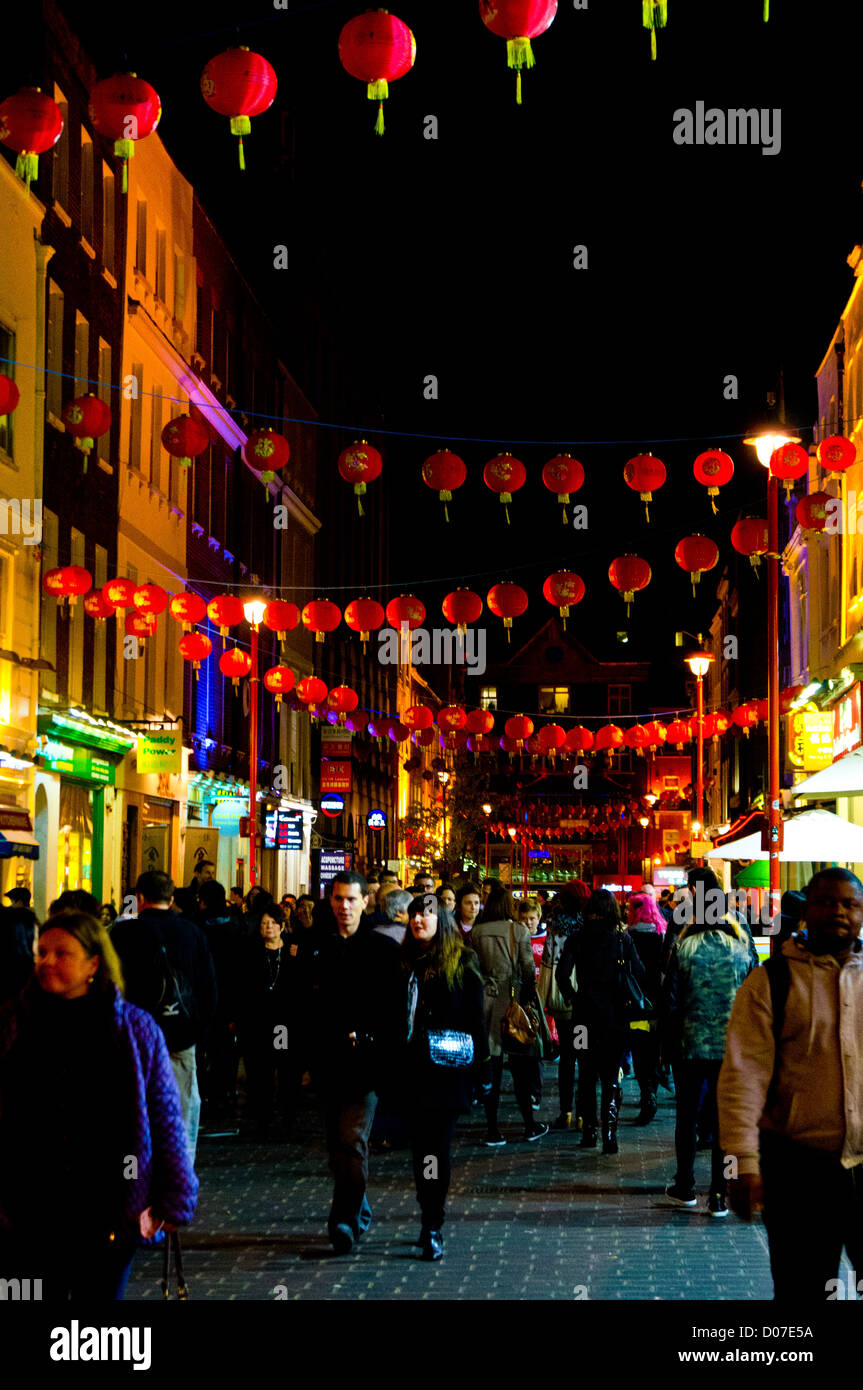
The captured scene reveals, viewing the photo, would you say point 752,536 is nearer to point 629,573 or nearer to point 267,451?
point 629,573

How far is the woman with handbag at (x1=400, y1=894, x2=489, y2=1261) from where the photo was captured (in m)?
9.49

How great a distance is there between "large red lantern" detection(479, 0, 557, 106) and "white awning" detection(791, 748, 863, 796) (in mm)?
8544

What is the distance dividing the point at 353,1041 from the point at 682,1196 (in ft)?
10.1

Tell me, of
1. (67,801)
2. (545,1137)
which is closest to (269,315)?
(67,801)

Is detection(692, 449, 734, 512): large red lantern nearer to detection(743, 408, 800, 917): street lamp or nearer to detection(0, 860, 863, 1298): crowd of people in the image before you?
detection(743, 408, 800, 917): street lamp

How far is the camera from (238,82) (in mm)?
10609

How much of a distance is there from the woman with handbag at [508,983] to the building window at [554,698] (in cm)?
8585

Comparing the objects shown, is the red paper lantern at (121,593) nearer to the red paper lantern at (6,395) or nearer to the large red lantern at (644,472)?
the red paper lantern at (6,395)

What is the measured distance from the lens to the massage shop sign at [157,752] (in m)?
29.5

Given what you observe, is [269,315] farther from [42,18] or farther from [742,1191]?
[742,1191]

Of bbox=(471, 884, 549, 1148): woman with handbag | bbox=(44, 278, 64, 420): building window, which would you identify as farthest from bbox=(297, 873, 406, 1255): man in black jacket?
bbox=(44, 278, 64, 420): building window

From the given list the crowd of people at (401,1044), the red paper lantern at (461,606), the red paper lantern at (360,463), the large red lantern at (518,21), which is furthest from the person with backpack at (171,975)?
the red paper lantern at (461,606)
